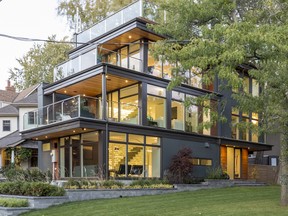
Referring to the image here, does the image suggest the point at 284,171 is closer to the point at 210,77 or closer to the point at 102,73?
the point at 210,77

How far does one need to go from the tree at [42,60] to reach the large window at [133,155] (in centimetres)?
1994

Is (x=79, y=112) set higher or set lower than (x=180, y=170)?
higher

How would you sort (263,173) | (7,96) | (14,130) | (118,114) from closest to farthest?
(118,114)
(263,173)
(14,130)
(7,96)

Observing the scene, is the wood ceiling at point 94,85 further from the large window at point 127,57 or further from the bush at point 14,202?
the bush at point 14,202

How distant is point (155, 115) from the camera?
69.9ft

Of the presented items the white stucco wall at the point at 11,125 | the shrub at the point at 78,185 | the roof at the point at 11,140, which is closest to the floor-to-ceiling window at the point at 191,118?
the shrub at the point at 78,185

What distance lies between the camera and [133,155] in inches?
784

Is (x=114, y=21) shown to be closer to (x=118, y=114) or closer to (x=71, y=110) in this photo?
(x=118, y=114)

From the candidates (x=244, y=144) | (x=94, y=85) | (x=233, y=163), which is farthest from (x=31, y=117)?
(x=244, y=144)

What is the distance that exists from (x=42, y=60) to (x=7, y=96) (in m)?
5.04

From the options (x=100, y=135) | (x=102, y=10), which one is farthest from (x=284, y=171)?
(x=102, y=10)

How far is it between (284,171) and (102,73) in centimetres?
993

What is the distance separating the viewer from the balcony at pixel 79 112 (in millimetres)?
18625

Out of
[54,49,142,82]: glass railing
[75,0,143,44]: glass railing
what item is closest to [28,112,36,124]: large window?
[54,49,142,82]: glass railing
